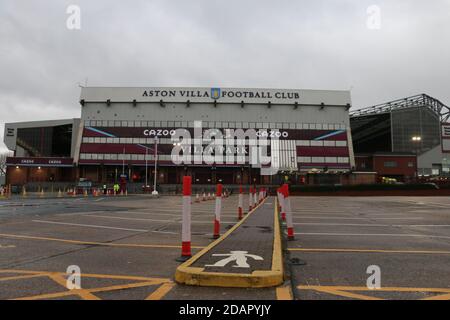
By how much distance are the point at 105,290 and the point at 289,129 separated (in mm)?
69784

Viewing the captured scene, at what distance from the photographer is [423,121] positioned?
80.5m

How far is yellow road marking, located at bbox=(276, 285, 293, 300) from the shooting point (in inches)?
140

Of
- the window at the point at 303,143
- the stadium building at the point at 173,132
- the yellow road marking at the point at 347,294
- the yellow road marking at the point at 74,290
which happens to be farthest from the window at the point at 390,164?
the yellow road marking at the point at 74,290

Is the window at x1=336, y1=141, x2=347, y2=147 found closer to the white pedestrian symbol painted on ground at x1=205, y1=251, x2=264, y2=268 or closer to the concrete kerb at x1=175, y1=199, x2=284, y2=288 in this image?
the white pedestrian symbol painted on ground at x1=205, y1=251, x2=264, y2=268

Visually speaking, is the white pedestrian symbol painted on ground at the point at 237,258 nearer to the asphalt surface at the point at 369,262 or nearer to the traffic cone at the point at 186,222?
the traffic cone at the point at 186,222

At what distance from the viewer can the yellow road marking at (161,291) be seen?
11.8ft

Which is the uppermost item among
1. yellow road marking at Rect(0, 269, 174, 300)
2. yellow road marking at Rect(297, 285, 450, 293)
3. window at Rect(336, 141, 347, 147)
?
window at Rect(336, 141, 347, 147)

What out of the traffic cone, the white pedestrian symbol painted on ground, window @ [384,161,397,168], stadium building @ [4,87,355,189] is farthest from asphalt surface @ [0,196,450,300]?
window @ [384,161,397,168]

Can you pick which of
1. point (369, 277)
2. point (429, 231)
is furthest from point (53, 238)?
point (429, 231)

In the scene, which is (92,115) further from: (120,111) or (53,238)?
(53,238)

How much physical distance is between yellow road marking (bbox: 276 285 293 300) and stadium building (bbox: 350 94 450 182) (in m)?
76.3

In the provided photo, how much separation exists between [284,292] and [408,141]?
87628 mm

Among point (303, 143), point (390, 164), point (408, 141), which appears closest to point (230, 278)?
point (303, 143)

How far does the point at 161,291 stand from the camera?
380 cm
